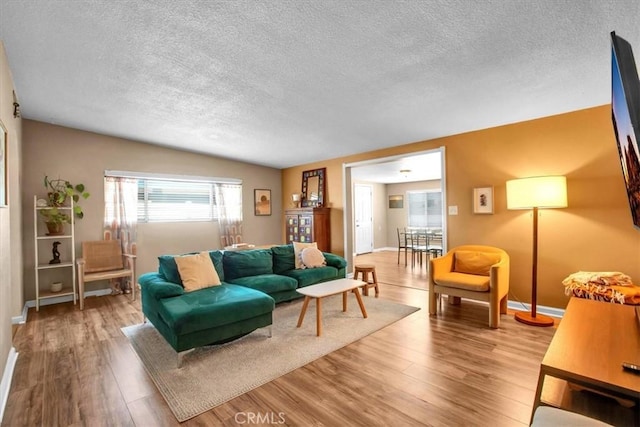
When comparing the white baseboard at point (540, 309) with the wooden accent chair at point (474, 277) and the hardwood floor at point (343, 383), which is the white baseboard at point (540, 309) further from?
the hardwood floor at point (343, 383)

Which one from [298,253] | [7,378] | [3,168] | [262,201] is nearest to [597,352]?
[298,253]

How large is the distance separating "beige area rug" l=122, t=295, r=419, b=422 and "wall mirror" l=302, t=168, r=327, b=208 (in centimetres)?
285

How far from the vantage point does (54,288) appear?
4.10 meters

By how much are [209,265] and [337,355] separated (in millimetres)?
1735

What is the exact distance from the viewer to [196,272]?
10.3ft

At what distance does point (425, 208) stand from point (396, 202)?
40.3 inches

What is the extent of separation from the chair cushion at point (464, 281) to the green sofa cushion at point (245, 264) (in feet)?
7.24

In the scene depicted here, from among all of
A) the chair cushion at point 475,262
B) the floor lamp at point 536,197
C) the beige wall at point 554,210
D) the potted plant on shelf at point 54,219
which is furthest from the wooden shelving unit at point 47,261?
the floor lamp at point 536,197

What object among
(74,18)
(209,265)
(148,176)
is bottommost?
(209,265)

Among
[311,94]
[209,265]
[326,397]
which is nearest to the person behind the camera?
[326,397]

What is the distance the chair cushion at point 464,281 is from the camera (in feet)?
10.3

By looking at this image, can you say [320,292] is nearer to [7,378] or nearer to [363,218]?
[7,378]

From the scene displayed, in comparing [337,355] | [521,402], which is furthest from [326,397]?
[521,402]

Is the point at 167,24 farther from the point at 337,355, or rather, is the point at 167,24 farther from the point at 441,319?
the point at 441,319
